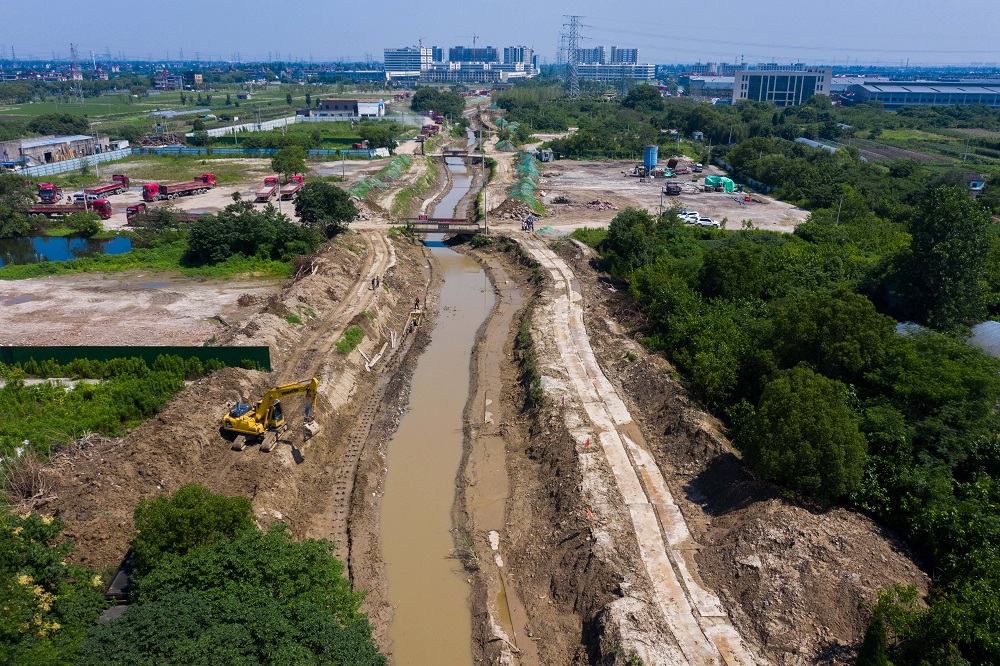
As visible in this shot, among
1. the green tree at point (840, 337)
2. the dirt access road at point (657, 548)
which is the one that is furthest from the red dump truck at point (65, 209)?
the green tree at point (840, 337)

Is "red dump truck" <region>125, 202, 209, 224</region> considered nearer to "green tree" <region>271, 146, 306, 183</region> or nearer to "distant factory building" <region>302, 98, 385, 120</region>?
"green tree" <region>271, 146, 306, 183</region>

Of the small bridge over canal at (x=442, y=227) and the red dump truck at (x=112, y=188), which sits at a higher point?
the red dump truck at (x=112, y=188)

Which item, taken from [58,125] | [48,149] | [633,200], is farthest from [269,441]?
[58,125]

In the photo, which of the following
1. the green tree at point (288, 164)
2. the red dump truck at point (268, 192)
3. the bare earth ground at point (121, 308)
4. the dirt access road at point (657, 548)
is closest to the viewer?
the dirt access road at point (657, 548)

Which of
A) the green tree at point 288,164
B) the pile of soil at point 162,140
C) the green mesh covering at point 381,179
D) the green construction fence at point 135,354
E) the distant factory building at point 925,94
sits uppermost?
the distant factory building at point 925,94

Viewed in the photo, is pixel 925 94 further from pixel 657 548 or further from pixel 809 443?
pixel 657 548

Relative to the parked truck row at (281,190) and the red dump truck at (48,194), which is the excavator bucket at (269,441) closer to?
the parked truck row at (281,190)
